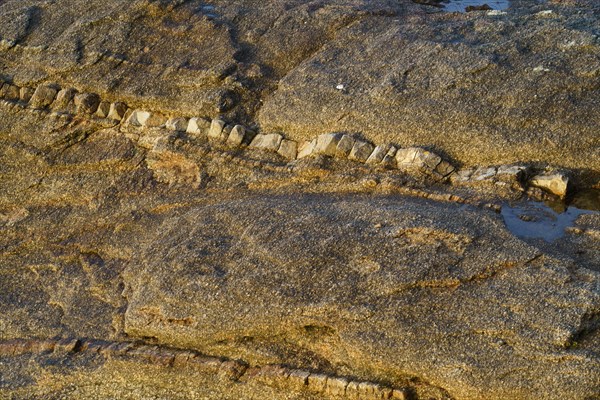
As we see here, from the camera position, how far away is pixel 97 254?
11.0m

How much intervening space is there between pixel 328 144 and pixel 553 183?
3.26 metres

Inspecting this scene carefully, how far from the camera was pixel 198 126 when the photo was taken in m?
12.2

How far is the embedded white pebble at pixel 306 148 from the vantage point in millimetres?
11508

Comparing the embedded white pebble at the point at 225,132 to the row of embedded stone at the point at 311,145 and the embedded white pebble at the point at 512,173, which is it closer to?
the row of embedded stone at the point at 311,145

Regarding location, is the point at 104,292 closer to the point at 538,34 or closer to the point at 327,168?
the point at 327,168

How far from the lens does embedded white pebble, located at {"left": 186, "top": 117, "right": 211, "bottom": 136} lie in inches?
481

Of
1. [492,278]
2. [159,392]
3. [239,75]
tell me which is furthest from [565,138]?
[159,392]

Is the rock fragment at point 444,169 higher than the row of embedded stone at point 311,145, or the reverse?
the row of embedded stone at point 311,145

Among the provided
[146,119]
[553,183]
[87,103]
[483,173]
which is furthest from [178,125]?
[553,183]

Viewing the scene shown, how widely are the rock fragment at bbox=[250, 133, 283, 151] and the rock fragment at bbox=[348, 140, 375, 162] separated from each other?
124 cm

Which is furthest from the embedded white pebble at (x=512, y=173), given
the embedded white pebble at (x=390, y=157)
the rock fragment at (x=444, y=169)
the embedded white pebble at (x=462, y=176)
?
the embedded white pebble at (x=390, y=157)

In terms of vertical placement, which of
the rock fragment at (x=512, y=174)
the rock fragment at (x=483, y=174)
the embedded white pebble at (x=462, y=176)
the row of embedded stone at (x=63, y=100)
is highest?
the row of embedded stone at (x=63, y=100)

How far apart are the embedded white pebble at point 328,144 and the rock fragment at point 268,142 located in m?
0.69

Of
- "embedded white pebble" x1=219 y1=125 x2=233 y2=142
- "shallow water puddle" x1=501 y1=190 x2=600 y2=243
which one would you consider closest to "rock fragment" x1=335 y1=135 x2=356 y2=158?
"embedded white pebble" x1=219 y1=125 x2=233 y2=142
